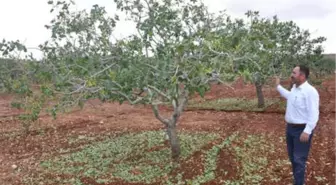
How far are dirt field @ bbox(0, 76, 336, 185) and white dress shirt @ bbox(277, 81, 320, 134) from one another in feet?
5.14

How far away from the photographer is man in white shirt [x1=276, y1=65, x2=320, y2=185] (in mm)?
5480

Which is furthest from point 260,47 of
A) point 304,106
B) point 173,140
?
point 173,140

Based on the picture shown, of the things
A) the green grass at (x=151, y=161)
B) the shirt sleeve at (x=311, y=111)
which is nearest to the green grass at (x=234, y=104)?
the green grass at (x=151, y=161)

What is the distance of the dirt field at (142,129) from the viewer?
7643 millimetres

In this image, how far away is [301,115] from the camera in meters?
5.63

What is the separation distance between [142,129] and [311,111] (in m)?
6.07

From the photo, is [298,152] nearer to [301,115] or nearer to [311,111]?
[301,115]

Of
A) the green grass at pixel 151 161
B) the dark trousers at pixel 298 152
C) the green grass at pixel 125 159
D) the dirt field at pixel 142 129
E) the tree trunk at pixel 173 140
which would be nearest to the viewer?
the dark trousers at pixel 298 152

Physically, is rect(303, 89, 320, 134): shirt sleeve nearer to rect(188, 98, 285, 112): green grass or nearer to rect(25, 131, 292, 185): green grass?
rect(25, 131, 292, 185): green grass

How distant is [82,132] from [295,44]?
661cm

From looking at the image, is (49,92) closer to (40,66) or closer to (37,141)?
(40,66)

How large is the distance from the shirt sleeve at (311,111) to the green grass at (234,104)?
28.3 feet

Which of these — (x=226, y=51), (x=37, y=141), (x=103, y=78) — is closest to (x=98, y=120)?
(x=37, y=141)

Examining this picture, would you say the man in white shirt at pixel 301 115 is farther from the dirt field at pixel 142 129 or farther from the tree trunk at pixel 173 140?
the tree trunk at pixel 173 140
